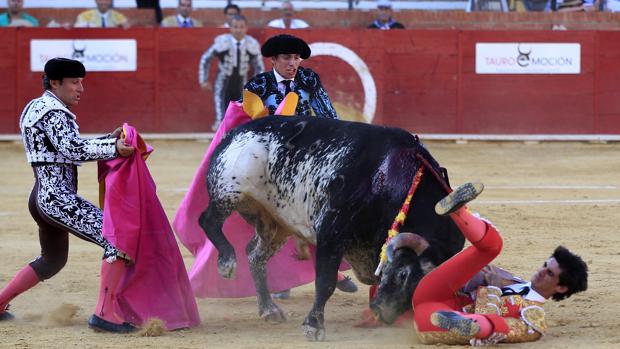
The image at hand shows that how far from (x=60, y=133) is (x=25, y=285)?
0.85 m

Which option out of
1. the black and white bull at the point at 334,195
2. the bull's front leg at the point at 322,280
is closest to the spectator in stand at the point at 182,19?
the black and white bull at the point at 334,195

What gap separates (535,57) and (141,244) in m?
9.04

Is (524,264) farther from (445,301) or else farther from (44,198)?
(44,198)

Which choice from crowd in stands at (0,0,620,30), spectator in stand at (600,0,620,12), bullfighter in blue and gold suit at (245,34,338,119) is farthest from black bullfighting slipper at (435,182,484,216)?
spectator in stand at (600,0,620,12)

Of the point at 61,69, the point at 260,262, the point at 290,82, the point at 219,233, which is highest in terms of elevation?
the point at 61,69

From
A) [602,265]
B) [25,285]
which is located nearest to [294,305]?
[25,285]

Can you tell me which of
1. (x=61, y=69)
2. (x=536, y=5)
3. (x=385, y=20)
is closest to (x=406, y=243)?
(x=61, y=69)

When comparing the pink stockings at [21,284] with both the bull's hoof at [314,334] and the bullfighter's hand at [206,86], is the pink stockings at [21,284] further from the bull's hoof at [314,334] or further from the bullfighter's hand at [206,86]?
the bullfighter's hand at [206,86]

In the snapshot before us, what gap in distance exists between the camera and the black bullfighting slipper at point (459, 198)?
14.9ft

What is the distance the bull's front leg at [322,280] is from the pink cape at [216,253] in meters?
1.15

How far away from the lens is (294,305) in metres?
6.44

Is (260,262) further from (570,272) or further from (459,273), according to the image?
(570,272)

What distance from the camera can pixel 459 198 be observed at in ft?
15.0

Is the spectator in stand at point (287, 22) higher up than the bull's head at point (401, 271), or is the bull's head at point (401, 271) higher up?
the spectator in stand at point (287, 22)
